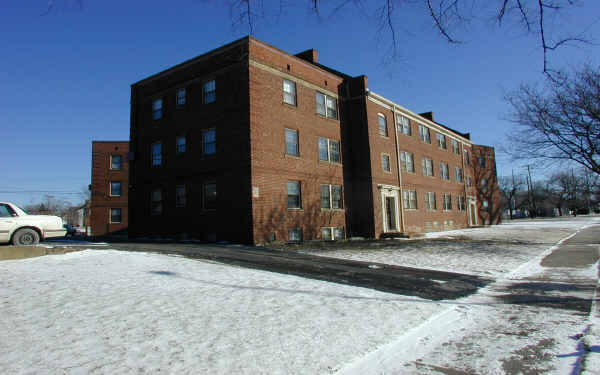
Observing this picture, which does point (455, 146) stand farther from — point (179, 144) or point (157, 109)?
point (157, 109)

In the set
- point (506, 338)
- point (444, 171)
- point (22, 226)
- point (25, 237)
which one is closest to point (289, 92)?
point (22, 226)

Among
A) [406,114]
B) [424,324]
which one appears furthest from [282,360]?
[406,114]

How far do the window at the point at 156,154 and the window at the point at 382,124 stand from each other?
13.7 m

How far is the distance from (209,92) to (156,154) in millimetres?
5253

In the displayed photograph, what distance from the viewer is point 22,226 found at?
1241 cm

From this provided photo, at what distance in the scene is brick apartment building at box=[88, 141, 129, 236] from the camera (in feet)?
119

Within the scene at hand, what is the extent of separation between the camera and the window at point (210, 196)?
17.9 meters

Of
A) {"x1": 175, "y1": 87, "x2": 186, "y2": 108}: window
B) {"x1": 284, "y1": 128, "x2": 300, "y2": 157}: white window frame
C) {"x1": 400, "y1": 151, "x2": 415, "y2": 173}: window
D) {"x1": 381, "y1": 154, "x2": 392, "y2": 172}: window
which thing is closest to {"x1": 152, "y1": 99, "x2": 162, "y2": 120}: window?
{"x1": 175, "y1": 87, "x2": 186, "y2": 108}: window

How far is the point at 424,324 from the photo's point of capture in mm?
4879

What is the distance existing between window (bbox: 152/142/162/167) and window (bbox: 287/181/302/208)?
7935mm

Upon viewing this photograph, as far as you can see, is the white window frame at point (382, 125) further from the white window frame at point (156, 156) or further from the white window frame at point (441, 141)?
the white window frame at point (156, 156)

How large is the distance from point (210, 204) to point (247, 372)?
1524 cm

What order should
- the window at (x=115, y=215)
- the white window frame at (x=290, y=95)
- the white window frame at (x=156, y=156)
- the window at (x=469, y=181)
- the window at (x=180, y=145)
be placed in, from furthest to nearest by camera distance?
the window at (x=469, y=181)
the window at (x=115, y=215)
the white window frame at (x=156, y=156)
the window at (x=180, y=145)
the white window frame at (x=290, y=95)

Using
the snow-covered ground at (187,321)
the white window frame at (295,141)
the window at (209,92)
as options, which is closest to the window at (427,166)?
the white window frame at (295,141)
